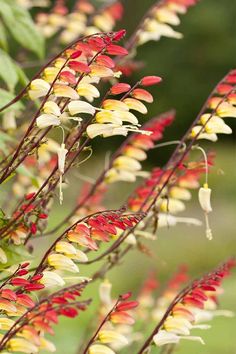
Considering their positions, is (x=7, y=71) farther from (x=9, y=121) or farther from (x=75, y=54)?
(x=75, y=54)

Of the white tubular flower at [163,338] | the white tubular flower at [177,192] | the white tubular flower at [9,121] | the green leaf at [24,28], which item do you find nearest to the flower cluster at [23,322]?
the white tubular flower at [163,338]

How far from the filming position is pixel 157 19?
3.34 metres

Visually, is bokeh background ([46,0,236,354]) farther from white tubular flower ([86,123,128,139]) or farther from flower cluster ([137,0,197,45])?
white tubular flower ([86,123,128,139])

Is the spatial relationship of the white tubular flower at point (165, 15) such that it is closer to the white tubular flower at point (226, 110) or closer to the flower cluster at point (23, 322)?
the white tubular flower at point (226, 110)

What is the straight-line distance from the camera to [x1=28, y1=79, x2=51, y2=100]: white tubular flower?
7.15ft

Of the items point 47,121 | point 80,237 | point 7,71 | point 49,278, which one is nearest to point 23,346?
point 49,278

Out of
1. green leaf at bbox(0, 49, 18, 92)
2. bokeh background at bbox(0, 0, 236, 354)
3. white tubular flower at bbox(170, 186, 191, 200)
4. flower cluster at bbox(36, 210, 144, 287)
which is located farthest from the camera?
bokeh background at bbox(0, 0, 236, 354)

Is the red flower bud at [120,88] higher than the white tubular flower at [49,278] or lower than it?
higher

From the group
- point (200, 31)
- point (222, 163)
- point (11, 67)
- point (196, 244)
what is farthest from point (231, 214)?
point (11, 67)

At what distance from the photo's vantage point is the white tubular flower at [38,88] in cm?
218

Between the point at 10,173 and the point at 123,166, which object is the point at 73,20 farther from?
the point at 10,173

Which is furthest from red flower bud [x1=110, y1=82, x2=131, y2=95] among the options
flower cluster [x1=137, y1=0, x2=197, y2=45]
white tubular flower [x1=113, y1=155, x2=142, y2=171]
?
flower cluster [x1=137, y1=0, x2=197, y2=45]

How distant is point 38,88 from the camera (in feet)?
7.20

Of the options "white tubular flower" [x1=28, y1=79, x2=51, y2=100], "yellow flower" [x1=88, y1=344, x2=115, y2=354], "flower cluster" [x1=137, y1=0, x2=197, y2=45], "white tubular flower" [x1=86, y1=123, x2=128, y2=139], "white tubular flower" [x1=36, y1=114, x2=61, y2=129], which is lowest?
"yellow flower" [x1=88, y1=344, x2=115, y2=354]
